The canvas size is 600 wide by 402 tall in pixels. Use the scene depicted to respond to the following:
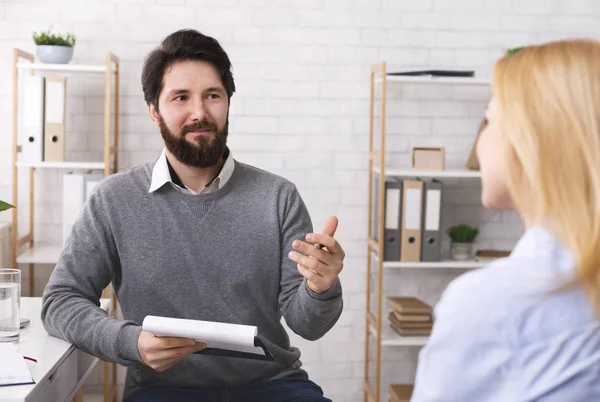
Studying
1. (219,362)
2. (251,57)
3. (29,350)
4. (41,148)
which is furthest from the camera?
(251,57)

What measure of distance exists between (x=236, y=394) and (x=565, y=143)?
50.8 inches

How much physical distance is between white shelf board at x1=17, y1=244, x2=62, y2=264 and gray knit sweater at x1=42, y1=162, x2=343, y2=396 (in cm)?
123

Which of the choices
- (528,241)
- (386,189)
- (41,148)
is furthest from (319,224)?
(528,241)

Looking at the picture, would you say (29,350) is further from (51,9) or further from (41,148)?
(51,9)

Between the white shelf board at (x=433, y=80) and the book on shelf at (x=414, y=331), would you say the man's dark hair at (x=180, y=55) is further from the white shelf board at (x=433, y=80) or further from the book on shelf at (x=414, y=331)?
the book on shelf at (x=414, y=331)

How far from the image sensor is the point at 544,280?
3.04 ft

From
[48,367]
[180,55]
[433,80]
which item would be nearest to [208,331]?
[48,367]

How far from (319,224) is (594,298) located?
277 cm

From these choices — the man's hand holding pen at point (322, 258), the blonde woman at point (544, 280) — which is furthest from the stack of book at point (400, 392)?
the blonde woman at point (544, 280)

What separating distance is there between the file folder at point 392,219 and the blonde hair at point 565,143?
8.10ft

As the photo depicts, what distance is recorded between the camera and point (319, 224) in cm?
369

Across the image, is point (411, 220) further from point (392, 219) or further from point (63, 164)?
point (63, 164)

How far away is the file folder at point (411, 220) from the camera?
11.3 ft

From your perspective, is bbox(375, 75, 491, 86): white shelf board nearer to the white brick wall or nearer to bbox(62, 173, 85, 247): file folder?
the white brick wall
